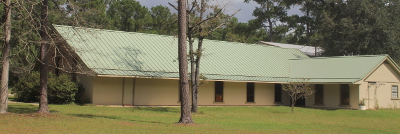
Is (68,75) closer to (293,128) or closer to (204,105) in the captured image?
(204,105)

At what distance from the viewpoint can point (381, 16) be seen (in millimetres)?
40812

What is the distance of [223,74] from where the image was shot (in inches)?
1170

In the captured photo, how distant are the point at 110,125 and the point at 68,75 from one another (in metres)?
11.4

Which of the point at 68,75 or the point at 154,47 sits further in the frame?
the point at 154,47

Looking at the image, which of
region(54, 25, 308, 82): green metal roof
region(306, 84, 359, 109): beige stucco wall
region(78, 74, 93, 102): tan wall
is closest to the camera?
region(78, 74, 93, 102): tan wall

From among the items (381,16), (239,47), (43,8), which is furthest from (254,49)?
(43,8)

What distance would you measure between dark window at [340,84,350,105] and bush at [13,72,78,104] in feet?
58.6

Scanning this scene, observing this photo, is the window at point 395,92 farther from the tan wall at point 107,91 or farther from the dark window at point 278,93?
the tan wall at point 107,91

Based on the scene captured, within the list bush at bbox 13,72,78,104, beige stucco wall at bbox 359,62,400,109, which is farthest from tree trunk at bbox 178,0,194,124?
beige stucco wall at bbox 359,62,400,109

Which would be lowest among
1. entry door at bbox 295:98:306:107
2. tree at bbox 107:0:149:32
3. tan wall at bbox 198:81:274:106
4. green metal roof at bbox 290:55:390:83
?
entry door at bbox 295:98:306:107

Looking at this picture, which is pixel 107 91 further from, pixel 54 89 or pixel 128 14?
pixel 128 14

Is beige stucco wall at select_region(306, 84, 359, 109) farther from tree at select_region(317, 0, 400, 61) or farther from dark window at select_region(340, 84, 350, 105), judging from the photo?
tree at select_region(317, 0, 400, 61)

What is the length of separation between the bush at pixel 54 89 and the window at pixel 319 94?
17125 millimetres

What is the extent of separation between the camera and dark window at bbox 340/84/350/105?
30.3 metres
